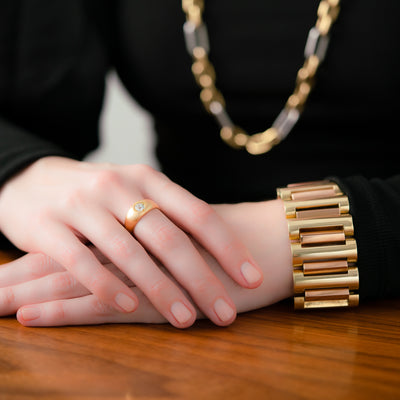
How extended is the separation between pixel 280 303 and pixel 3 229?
33 cm

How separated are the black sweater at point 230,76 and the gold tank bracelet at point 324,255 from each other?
290 mm

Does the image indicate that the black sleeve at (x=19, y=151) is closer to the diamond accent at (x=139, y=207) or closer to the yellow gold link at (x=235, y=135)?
the diamond accent at (x=139, y=207)

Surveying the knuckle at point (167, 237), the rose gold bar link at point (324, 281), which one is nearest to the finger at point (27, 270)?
the knuckle at point (167, 237)

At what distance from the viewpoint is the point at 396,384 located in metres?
0.33

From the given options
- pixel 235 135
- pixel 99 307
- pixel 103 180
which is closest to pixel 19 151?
pixel 103 180

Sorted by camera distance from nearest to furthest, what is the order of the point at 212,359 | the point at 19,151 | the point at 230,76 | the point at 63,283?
the point at 212,359, the point at 63,283, the point at 19,151, the point at 230,76

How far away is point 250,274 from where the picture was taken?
1.50ft

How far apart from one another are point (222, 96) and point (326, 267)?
1.35 feet

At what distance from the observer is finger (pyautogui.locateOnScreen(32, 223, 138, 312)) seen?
43 cm

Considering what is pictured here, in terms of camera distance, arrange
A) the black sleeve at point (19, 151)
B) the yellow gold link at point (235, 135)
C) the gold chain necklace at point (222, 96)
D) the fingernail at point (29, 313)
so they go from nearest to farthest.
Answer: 1. the fingernail at point (29, 313)
2. the black sleeve at point (19, 151)
3. the gold chain necklace at point (222, 96)
4. the yellow gold link at point (235, 135)

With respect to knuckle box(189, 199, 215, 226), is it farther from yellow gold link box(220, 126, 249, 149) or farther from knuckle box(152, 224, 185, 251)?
yellow gold link box(220, 126, 249, 149)

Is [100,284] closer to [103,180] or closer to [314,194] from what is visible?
[103,180]

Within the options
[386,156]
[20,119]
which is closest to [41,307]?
[20,119]

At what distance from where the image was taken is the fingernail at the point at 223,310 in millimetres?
434
